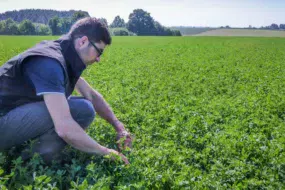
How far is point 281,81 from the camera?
35.1 ft

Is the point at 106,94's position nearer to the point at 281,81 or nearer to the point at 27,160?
the point at 27,160

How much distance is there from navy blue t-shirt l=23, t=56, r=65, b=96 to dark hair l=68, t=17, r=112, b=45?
1.48ft

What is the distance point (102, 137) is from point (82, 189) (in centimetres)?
175

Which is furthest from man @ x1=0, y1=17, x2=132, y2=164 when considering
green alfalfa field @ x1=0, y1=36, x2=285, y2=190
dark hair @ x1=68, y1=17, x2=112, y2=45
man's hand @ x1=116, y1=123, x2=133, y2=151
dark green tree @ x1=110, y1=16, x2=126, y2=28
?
dark green tree @ x1=110, y1=16, x2=126, y2=28

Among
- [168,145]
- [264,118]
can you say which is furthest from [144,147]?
[264,118]

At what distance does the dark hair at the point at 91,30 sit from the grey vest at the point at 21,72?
0.12 metres

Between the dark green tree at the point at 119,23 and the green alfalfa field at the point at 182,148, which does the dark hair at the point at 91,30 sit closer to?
the green alfalfa field at the point at 182,148

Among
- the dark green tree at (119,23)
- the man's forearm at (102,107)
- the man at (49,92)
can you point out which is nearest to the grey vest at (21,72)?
the man at (49,92)

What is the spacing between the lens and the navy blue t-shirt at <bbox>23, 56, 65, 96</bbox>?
9.95ft

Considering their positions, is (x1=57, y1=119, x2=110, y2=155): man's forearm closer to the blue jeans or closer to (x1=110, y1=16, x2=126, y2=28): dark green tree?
the blue jeans

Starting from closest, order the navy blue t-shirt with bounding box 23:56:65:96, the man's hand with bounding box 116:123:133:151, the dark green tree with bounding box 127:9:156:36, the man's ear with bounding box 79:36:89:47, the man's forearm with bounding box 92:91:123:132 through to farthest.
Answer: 1. the navy blue t-shirt with bounding box 23:56:65:96
2. the man's ear with bounding box 79:36:89:47
3. the man's hand with bounding box 116:123:133:151
4. the man's forearm with bounding box 92:91:123:132
5. the dark green tree with bounding box 127:9:156:36

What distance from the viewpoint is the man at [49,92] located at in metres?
3.09

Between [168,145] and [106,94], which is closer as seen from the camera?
[168,145]

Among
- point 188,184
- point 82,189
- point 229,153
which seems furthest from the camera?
point 229,153
